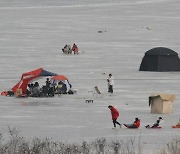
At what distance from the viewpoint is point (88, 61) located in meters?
70.9

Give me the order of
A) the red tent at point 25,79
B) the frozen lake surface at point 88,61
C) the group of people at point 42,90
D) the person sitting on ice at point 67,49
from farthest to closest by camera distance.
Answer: the person sitting on ice at point 67,49
the red tent at point 25,79
the group of people at point 42,90
the frozen lake surface at point 88,61

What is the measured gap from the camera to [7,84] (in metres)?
53.3

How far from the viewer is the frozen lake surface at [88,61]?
35.1 m

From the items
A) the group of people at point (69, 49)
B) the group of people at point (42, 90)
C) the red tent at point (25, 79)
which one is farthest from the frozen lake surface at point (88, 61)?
the red tent at point (25, 79)

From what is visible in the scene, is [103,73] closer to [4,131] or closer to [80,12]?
[4,131]

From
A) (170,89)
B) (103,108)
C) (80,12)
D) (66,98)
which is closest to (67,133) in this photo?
(103,108)

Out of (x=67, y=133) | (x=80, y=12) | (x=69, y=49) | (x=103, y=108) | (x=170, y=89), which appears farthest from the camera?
(x=80, y=12)

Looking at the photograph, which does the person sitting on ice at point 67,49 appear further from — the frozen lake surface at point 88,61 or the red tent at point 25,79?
the red tent at point 25,79

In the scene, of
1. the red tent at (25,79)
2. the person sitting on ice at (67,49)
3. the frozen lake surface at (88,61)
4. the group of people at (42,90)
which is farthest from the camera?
the person sitting on ice at (67,49)

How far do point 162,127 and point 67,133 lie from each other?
164 inches

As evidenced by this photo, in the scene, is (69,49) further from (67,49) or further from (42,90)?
(42,90)

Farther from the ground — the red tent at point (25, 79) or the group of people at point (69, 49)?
the group of people at point (69, 49)

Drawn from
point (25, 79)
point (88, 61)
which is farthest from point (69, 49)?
point (25, 79)

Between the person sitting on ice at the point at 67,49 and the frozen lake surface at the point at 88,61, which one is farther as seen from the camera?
the person sitting on ice at the point at 67,49
